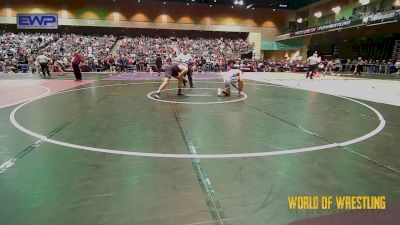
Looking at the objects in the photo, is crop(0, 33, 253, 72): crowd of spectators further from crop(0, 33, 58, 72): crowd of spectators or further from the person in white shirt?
the person in white shirt

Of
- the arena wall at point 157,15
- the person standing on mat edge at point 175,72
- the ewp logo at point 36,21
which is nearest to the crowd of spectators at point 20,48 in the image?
the ewp logo at point 36,21

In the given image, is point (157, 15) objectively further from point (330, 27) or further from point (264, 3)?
point (330, 27)

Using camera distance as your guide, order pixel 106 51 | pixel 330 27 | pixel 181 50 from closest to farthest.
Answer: pixel 181 50
pixel 106 51
pixel 330 27

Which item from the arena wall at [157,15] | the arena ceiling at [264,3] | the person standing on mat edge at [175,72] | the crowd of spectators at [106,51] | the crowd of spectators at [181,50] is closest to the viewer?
the person standing on mat edge at [175,72]

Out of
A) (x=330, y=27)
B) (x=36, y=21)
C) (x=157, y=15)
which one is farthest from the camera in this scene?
(x=157, y=15)

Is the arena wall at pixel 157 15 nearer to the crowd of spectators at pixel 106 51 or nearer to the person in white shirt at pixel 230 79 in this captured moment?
the crowd of spectators at pixel 106 51

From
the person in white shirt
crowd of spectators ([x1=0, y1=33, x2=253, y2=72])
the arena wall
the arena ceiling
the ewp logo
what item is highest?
the arena ceiling

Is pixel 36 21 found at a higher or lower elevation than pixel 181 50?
higher

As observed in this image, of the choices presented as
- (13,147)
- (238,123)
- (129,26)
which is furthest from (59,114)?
(129,26)

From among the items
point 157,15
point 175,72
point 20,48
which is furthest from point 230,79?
A: point 157,15

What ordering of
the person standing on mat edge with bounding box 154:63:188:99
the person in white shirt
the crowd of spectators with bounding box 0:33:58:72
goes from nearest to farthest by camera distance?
the person standing on mat edge with bounding box 154:63:188:99 → the person in white shirt → the crowd of spectators with bounding box 0:33:58:72

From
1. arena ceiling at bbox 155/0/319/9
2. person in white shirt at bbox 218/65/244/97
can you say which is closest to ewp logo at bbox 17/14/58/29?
arena ceiling at bbox 155/0/319/9

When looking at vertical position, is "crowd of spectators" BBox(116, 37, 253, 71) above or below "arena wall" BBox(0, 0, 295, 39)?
below

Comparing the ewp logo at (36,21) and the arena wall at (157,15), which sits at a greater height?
the arena wall at (157,15)
